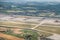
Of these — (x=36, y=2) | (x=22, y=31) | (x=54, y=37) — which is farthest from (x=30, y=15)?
(x=54, y=37)

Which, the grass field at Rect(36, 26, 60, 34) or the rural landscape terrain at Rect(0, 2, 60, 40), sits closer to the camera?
the rural landscape terrain at Rect(0, 2, 60, 40)

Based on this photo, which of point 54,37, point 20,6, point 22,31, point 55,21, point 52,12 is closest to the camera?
point 54,37

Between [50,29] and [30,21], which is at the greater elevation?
[30,21]

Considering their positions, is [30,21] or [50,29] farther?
[30,21]

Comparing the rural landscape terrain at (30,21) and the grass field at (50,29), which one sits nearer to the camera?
the rural landscape terrain at (30,21)

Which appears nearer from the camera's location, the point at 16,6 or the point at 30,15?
the point at 30,15

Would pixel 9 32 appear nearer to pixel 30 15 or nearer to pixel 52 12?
pixel 30 15

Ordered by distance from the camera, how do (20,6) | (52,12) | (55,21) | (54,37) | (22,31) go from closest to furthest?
(54,37)
(22,31)
(55,21)
(52,12)
(20,6)

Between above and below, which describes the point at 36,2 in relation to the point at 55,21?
Result: above
